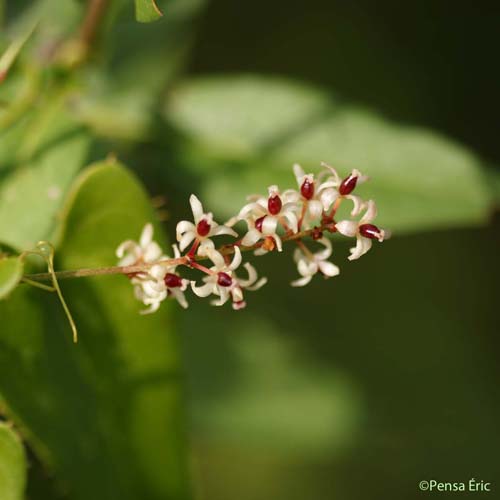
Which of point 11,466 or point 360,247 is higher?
point 360,247

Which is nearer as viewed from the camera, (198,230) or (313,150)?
(198,230)

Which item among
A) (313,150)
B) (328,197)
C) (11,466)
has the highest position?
(313,150)

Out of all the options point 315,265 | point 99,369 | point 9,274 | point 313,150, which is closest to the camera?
point 9,274

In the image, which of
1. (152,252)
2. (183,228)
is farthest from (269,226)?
(152,252)

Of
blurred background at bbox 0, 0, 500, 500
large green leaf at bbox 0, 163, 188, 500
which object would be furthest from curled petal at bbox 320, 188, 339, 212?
blurred background at bbox 0, 0, 500, 500

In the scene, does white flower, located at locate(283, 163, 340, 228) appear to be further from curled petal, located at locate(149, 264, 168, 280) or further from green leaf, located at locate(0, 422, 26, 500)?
green leaf, located at locate(0, 422, 26, 500)

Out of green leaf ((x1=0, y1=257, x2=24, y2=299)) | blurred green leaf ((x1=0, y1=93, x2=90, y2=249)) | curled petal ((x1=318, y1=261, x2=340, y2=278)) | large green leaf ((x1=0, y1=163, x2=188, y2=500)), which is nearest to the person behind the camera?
green leaf ((x1=0, y1=257, x2=24, y2=299))

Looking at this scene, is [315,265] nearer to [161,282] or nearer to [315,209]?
[315,209]
